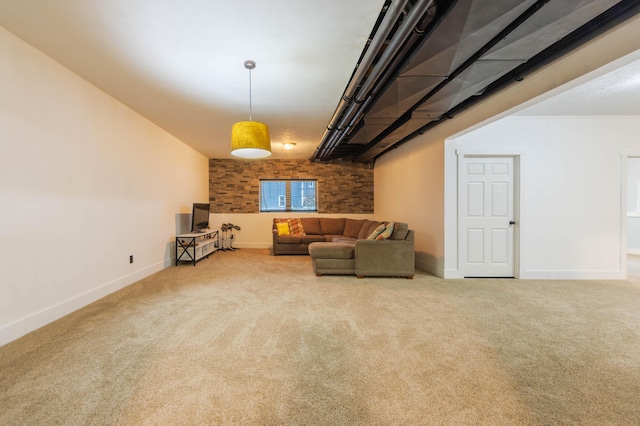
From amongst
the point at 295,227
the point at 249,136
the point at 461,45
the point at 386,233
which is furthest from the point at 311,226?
the point at 461,45

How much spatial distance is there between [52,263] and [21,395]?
1498 mm

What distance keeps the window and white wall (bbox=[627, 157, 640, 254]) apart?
791cm

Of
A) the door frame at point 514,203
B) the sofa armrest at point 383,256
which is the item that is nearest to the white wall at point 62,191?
the sofa armrest at point 383,256

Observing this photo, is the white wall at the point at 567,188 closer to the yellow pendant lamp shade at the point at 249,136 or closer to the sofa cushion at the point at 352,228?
the sofa cushion at the point at 352,228

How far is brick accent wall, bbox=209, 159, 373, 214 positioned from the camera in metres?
7.29

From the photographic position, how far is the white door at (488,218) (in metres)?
4.04

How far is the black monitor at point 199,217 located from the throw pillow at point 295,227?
203 cm

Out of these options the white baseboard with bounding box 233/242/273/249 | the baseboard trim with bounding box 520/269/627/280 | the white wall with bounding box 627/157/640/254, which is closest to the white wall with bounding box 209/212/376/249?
the white baseboard with bounding box 233/242/273/249

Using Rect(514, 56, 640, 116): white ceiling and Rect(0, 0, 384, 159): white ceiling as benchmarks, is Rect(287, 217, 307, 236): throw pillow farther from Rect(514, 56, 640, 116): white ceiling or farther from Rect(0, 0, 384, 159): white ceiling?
Rect(514, 56, 640, 116): white ceiling

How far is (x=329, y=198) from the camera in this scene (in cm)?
743

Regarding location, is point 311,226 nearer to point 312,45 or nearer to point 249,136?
point 249,136

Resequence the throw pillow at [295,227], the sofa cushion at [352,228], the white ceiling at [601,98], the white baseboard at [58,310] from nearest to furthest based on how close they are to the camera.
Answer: the white baseboard at [58,310] < the white ceiling at [601,98] < the sofa cushion at [352,228] < the throw pillow at [295,227]

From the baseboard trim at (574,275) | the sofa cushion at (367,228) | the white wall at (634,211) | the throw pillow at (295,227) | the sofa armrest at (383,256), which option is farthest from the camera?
the throw pillow at (295,227)

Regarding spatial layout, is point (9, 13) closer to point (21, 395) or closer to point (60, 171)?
point (60, 171)
